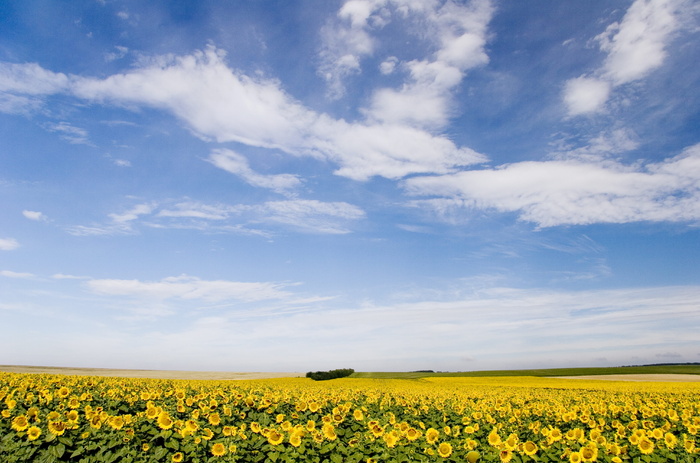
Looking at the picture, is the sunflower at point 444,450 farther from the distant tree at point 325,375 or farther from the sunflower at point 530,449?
the distant tree at point 325,375

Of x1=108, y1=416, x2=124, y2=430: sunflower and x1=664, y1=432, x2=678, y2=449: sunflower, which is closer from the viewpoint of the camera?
x1=664, y1=432, x2=678, y2=449: sunflower

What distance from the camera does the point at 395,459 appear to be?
18.5 ft

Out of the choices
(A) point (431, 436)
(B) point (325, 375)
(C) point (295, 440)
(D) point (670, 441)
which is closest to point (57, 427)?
(C) point (295, 440)

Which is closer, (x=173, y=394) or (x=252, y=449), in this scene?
(x=252, y=449)

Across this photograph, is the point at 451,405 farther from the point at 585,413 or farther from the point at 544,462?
the point at 544,462

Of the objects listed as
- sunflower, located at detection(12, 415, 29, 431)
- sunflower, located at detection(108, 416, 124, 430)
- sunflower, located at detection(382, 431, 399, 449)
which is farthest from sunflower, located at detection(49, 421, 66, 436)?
sunflower, located at detection(382, 431, 399, 449)

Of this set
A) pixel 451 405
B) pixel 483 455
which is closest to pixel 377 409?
pixel 451 405

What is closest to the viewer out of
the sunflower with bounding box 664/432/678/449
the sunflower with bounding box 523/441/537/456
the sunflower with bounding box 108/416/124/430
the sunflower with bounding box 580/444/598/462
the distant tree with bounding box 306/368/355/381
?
the sunflower with bounding box 580/444/598/462

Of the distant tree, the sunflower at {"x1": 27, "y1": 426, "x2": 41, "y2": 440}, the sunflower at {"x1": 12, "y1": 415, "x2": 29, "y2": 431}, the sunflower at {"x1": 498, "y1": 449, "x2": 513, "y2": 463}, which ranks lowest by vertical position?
the distant tree

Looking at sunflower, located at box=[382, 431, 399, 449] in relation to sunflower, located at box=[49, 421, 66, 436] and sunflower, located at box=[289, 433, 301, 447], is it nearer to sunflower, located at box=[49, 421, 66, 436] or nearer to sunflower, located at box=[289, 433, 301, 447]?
sunflower, located at box=[289, 433, 301, 447]

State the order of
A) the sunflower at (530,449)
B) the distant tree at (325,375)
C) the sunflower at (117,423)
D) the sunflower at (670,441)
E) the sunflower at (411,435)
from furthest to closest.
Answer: the distant tree at (325,375) → the sunflower at (117,423) → the sunflower at (670,441) → the sunflower at (411,435) → the sunflower at (530,449)

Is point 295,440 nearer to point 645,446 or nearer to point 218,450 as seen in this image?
point 218,450

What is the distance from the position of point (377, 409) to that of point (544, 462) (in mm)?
6385

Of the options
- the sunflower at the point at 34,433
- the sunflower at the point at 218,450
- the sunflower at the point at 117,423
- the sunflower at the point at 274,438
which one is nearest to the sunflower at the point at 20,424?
the sunflower at the point at 34,433
